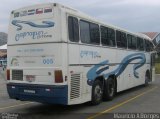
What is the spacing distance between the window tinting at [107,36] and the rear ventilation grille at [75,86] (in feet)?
9.43

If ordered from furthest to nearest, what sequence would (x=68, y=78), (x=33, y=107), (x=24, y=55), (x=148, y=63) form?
1. (x=148, y=63)
2. (x=33, y=107)
3. (x=24, y=55)
4. (x=68, y=78)

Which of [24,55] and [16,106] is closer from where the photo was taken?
[24,55]

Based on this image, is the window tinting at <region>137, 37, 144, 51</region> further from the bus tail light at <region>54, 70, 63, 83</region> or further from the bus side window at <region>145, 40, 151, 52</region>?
the bus tail light at <region>54, 70, 63, 83</region>

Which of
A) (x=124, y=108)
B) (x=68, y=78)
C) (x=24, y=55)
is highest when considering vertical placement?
(x=24, y=55)

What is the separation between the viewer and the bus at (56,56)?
11500 millimetres

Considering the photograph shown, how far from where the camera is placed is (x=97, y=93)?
13820 millimetres

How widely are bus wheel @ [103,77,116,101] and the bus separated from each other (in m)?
0.19

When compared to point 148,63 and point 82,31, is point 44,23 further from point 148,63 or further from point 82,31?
point 148,63

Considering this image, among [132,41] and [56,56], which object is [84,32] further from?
[132,41]

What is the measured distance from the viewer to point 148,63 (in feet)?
75.1

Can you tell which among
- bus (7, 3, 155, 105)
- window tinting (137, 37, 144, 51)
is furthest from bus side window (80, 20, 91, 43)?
window tinting (137, 37, 144, 51)

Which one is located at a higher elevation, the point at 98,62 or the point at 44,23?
the point at 44,23

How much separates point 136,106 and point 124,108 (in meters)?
0.72

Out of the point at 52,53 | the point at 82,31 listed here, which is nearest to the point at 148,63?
the point at 82,31
